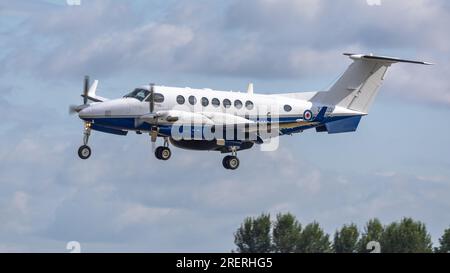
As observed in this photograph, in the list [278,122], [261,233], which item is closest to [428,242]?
[261,233]

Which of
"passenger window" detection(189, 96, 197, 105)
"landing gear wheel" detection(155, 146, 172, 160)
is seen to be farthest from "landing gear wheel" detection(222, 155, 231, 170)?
"passenger window" detection(189, 96, 197, 105)

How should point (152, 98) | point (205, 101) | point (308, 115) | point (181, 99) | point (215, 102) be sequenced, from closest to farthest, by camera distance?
point (152, 98), point (181, 99), point (205, 101), point (215, 102), point (308, 115)

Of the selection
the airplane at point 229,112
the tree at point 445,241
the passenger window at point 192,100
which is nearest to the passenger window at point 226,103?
the airplane at point 229,112

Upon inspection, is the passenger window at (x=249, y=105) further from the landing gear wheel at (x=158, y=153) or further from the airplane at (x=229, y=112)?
the landing gear wheel at (x=158, y=153)

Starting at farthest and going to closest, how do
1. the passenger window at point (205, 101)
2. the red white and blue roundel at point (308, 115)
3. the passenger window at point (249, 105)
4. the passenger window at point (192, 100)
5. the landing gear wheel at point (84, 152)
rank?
1. the red white and blue roundel at point (308, 115)
2. the passenger window at point (249, 105)
3. the passenger window at point (205, 101)
4. the passenger window at point (192, 100)
5. the landing gear wheel at point (84, 152)

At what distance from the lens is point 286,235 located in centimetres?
6322

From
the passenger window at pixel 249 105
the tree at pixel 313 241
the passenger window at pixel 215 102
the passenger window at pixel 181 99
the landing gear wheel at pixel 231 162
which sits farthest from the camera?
the tree at pixel 313 241

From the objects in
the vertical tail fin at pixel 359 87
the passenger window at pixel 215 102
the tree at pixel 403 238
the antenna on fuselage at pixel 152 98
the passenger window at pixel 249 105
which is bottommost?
the tree at pixel 403 238

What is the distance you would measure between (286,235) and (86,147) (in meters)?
16.2

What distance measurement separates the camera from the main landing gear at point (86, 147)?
5031 centimetres

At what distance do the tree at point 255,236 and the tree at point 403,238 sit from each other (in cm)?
614

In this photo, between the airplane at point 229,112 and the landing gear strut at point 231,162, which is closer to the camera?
the airplane at point 229,112

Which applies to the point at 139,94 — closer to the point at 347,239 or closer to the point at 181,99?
the point at 181,99

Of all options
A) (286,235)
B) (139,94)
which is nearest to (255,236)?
(286,235)
